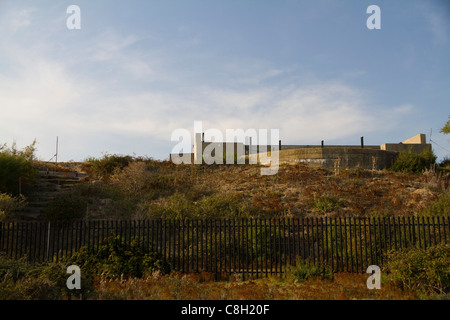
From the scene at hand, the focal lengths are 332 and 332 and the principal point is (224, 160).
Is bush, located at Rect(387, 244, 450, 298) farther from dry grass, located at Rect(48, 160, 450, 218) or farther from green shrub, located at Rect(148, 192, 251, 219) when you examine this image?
green shrub, located at Rect(148, 192, 251, 219)

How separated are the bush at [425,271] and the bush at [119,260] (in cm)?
610

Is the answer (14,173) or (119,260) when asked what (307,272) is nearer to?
(119,260)

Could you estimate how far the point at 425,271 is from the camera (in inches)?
299

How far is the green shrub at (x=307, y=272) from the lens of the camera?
29.6 ft

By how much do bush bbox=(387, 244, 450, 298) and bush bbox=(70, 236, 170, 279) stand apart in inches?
240

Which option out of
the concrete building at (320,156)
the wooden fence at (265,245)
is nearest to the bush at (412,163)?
the concrete building at (320,156)

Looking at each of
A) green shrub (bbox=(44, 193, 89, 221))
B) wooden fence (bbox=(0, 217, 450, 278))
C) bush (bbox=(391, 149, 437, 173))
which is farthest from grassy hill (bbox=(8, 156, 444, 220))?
wooden fence (bbox=(0, 217, 450, 278))

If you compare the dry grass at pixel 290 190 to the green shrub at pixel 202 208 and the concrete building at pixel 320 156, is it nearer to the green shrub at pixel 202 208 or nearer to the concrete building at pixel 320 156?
the green shrub at pixel 202 208

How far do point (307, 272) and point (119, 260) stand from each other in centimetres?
524

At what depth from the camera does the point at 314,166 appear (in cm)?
2103

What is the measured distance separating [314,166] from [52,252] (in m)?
15.4

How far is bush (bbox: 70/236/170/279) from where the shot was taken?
906cm

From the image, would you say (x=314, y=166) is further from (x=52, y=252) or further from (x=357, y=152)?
(x=52, y=252)
